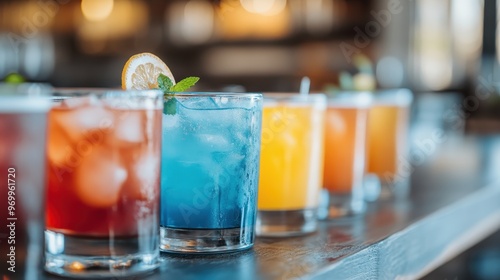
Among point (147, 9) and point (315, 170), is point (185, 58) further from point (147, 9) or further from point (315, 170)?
point (315, 170)

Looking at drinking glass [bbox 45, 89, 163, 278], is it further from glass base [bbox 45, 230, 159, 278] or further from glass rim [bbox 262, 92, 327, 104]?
glass rim [bbox 262, 92, 327, 104]

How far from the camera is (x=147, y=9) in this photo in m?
7.92

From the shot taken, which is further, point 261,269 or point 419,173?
point 419,173

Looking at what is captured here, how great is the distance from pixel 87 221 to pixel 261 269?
210 mm

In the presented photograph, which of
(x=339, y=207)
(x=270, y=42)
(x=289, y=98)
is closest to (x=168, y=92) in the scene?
(x=289, y=98)

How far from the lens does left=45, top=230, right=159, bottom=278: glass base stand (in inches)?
33.5

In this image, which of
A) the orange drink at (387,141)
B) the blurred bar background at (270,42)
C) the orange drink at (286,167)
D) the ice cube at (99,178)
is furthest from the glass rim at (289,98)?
the blurred bar background at (270,42)

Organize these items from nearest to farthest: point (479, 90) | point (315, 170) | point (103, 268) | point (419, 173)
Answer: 1. point (103, 268)
2. point (315, 170)
3. point (419, 173)
4. point (479, 90)

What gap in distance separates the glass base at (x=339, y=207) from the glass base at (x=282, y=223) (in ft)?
0.62

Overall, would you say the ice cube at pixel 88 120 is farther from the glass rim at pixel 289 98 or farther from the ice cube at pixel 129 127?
the glass rim at pixel 289 98

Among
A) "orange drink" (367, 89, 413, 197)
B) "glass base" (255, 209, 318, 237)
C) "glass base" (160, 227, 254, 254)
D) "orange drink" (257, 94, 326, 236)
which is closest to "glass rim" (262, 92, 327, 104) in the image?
"orange drink" (257, 94, 326, 236)

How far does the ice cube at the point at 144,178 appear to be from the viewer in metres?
0.90

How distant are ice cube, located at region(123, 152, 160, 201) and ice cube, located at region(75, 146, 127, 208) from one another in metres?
0.02

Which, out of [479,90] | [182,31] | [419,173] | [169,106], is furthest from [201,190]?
[182,31]
